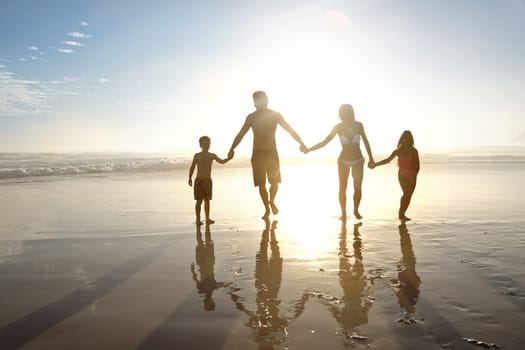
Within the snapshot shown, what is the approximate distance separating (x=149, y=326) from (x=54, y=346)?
649 millimetres

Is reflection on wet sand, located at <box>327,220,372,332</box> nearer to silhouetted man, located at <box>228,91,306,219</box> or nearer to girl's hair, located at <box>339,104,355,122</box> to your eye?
silhouetted man, located at <box>228,91,306,219</box>

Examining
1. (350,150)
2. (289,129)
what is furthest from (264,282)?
(289,129)

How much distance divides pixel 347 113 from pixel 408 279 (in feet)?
16.4

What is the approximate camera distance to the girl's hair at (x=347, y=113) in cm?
834

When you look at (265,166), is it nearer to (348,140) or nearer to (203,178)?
(203,178)

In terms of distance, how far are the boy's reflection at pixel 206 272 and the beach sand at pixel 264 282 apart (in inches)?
0.8

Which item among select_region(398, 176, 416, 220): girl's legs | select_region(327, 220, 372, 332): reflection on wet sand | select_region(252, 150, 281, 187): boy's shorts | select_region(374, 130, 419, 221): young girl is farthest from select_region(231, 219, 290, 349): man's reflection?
select_region(374, 130, 419, 221): young girl

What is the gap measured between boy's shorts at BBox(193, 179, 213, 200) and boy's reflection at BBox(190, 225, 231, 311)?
1885mm

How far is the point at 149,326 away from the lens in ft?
9.68

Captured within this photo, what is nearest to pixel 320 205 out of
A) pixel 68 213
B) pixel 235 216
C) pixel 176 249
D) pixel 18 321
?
pixel 235 216

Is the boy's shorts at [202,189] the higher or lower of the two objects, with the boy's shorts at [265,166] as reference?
lower

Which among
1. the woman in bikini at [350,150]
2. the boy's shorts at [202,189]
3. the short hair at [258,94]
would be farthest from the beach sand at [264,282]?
the short hair at [258,94]

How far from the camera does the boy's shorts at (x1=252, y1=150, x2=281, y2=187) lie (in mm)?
8258

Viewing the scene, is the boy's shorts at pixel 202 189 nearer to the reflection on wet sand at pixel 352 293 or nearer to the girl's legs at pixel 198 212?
the girl's legs at pixel 198 212
